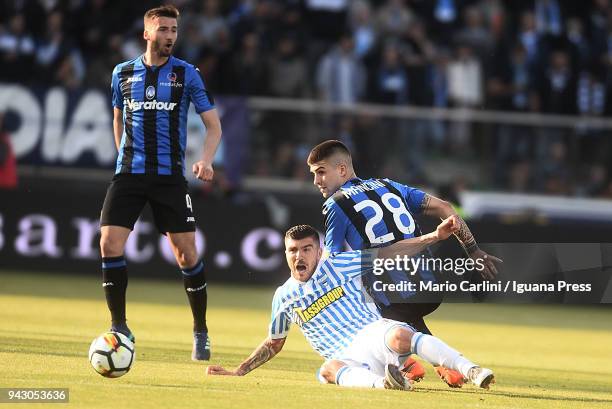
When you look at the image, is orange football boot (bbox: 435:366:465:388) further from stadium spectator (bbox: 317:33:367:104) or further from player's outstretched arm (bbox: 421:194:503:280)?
stadium spectator (bbox: 317:33:367:104)

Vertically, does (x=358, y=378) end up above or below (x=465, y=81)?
below

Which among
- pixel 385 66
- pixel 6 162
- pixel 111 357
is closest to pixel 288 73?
pixel 385 66

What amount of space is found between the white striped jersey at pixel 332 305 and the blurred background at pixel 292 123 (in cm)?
842

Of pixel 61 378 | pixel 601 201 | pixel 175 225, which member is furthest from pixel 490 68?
pixel 61 378

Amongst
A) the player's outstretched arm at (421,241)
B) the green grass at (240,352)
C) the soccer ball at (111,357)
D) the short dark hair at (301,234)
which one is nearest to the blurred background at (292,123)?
the green grass at (240,352)

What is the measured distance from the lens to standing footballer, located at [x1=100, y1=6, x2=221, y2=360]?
9086 mm

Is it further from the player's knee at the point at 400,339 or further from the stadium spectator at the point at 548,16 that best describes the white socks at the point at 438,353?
the stadium spectator at the point at 548,16

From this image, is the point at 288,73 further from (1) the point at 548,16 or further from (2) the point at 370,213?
Answer: (2) the point at 370,213

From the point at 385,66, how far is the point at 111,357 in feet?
37.9

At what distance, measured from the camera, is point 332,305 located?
26.6 feet

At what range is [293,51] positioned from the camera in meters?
18.7

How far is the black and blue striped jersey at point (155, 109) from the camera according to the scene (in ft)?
30.3

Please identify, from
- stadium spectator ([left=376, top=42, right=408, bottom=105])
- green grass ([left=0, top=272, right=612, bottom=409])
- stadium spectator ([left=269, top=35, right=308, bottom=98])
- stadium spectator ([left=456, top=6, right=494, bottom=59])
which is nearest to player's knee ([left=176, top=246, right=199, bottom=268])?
green grass ([left=0, top=272, right=612, bottom=409])

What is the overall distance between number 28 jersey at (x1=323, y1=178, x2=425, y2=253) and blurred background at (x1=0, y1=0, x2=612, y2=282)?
795cm
